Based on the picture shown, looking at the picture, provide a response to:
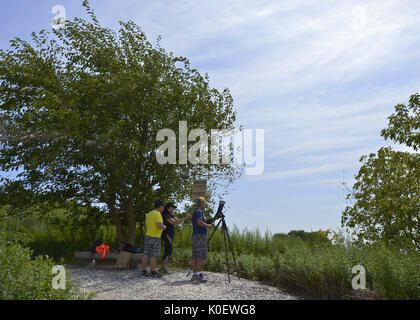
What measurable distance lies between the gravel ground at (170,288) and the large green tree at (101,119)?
4039 millimetres

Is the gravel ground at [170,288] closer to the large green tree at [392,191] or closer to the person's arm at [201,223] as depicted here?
the person's arm at [201,223]

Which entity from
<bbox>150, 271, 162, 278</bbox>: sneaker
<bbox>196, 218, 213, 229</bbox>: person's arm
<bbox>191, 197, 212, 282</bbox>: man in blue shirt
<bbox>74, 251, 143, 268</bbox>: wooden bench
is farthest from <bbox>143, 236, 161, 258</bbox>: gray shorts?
<bbox>74, 251, 143, 268</bbox>: wooden bench

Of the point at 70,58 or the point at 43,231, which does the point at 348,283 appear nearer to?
the point at 70,58

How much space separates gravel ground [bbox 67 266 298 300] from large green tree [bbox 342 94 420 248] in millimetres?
7249

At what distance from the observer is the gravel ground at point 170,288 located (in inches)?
306

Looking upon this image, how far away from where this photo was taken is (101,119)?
1362 cm

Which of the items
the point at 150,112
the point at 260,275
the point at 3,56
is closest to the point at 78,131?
the point at 150,112

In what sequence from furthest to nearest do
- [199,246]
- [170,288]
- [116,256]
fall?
[116,256] → [199,246] → [170,288]

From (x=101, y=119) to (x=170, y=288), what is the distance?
7191 mm

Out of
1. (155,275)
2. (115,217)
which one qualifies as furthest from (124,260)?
(115,217)

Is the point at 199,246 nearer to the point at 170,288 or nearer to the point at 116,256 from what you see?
the point at 170,288

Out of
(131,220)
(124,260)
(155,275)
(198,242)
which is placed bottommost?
(155,275)

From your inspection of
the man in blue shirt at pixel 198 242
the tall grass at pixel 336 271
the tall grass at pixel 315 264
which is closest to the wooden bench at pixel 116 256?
the tall grass at pixel 315 264

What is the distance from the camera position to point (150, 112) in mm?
13430
